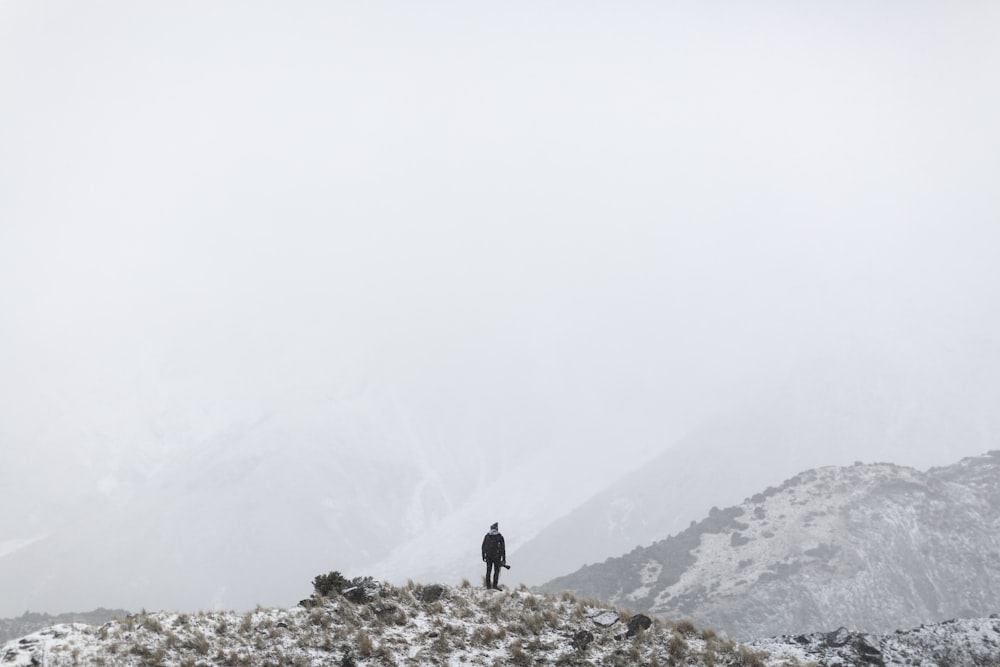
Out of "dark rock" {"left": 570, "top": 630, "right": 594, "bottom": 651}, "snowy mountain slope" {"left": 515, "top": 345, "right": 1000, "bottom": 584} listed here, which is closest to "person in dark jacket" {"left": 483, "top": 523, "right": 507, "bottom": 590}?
"dark rock" {"left": 570, "top": 630, "right": 594, "bottom": 651}

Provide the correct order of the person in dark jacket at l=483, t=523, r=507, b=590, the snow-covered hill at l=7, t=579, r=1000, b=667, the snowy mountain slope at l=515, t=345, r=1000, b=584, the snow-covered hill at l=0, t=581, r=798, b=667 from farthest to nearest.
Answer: the snowy mountain slope at l=515, t=345, r=1000, b=584 → the person in dark jacket at l=483, t=523, r=507, b=590 → the snow-covered hill at l=7, t=579, r=1000, b=667 → the snow-covered hill at l=0, t=581, r=798, b=667

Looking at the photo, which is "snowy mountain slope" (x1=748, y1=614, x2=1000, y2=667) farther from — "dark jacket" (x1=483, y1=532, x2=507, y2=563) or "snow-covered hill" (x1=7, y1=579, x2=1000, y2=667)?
"dark jacket" (x1=483, y1=532, x2=507, y2=563)

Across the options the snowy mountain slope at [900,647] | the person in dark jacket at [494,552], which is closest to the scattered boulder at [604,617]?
the person in dark jacket at [494,552]

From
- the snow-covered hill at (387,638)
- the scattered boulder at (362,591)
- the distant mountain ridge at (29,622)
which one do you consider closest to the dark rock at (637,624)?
the snow-covered hill at (387,638)

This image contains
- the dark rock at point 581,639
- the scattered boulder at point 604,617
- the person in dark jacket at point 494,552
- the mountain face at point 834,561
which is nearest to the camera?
the dark rock at point 581,639

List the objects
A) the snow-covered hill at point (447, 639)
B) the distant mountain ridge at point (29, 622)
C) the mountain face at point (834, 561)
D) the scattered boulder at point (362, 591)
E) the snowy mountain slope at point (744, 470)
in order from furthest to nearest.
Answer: the snowy mountain slope at point (744, 470) → the mountain face at point (834, 561) → the distant mountain ridge at point (29, 622) → the scattered boulder at point (362, 591) → the snow-covered hill at point (447, 639)

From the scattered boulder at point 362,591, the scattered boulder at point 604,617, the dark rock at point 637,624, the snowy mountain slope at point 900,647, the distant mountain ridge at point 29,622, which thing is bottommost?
the snowy mountain slope at point 900,647

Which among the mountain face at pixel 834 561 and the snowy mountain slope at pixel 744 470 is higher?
the snowy mountain slope at pixel 744 470

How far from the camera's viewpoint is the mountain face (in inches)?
2402

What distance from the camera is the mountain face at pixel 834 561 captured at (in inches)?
2402

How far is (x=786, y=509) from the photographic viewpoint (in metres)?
76.1

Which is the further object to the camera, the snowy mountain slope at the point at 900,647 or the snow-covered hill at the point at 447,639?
the snowy mountain slope at the point at 900,647

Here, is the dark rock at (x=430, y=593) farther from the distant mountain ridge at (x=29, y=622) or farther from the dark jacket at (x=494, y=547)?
the distant mountain ridge at (x=29, y=622)

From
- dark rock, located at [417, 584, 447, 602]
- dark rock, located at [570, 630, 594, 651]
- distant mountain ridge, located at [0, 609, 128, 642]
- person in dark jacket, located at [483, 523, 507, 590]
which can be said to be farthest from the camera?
distant mountain ridge, located at [0, 609, 128, 642]
